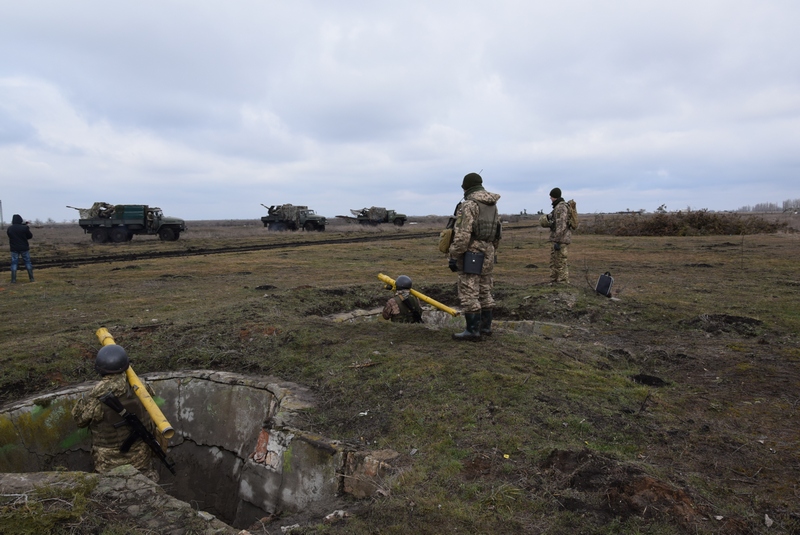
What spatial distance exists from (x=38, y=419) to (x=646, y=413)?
5.70 metres

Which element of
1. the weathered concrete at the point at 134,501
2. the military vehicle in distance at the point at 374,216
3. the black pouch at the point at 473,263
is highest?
the military vehicle in distance at the point at 374,216

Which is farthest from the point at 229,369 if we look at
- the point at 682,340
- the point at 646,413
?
the point at 682,340

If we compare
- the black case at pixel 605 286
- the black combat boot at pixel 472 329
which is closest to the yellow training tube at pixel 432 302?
the black combat boot at pixel 472 329

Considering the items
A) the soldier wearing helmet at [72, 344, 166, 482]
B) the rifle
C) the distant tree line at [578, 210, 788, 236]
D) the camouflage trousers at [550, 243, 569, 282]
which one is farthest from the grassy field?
the distant tree line at [578, 210, 788, 236]

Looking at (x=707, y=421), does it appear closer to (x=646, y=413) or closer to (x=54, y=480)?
(x=646, y=413)

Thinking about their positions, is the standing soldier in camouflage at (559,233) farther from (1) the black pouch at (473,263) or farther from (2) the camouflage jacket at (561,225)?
(1) the black pouch at (473,263)

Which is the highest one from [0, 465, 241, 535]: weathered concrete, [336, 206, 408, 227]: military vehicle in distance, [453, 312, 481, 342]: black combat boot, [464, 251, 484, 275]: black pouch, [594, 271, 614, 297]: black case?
[336, 206, 408, 227]: military vehicle in distance

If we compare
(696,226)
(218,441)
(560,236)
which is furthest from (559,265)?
(696,226)

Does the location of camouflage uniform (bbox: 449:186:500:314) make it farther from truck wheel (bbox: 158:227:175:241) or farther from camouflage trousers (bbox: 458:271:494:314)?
truck wheel (bbox: 158:227:175:241)

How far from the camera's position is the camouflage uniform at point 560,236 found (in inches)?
363

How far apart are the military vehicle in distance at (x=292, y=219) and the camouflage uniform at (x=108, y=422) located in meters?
33.5

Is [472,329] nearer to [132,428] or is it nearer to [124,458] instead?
[132,428]

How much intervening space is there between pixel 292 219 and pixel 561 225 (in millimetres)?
30116

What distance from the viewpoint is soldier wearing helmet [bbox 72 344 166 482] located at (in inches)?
170
